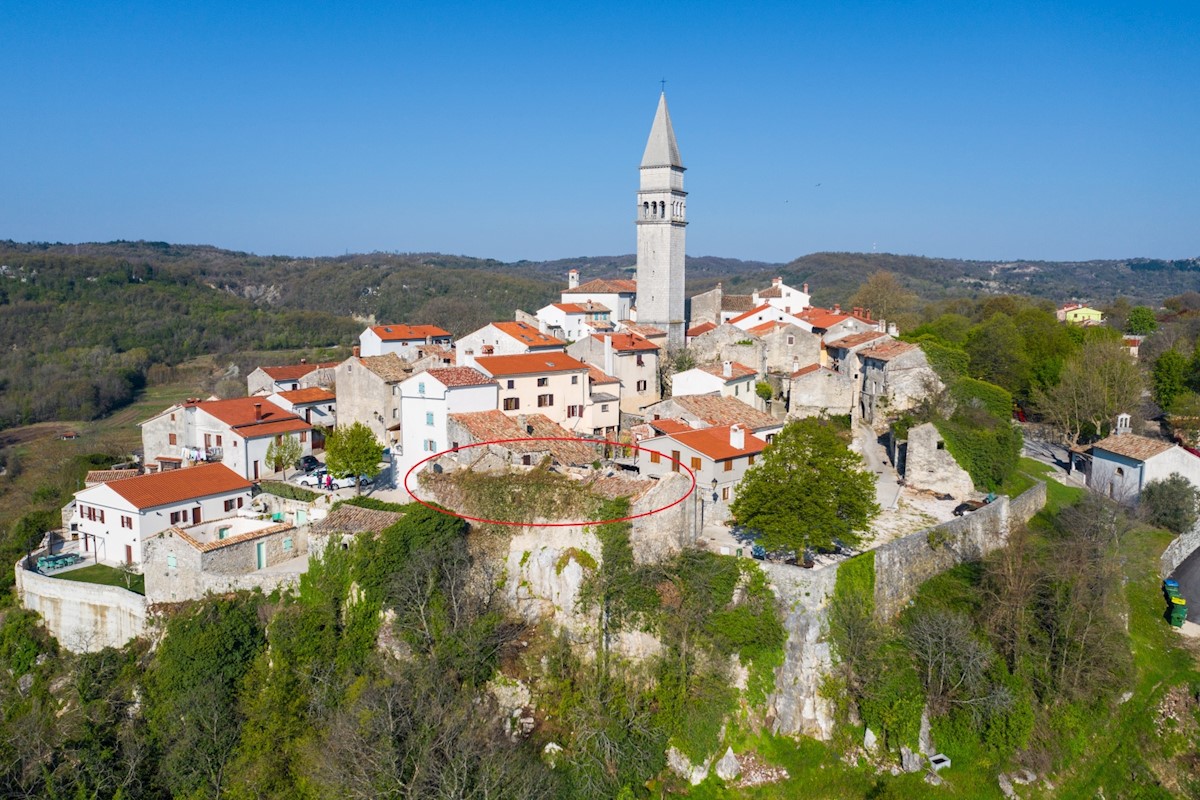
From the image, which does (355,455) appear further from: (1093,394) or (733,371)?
(1093,394)

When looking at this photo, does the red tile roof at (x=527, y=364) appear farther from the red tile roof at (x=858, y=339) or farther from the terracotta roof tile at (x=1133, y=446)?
the terracotta roof tile at (x=1133, y=446)

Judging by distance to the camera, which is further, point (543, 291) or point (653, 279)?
point (543, 291)

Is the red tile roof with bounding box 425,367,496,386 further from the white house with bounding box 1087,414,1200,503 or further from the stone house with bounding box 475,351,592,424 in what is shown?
the white house with bounding box 1087,414,1200,503

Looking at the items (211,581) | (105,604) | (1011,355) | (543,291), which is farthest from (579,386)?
(543,291)

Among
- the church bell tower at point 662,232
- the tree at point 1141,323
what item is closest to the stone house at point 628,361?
the church bell tower at point 662,232

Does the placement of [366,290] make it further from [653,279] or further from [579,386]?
[579,386]
